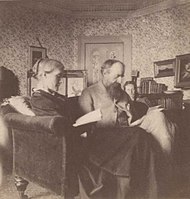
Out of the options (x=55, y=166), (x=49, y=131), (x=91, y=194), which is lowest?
(x=91, y=194)

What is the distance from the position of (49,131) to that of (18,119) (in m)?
0.18

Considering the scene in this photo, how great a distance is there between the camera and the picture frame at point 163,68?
1415mm

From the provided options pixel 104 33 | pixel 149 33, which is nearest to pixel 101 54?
pixel 104 33

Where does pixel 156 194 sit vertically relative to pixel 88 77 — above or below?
below

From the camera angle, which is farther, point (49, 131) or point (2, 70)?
point (2, 70)

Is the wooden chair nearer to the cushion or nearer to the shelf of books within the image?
the cushion

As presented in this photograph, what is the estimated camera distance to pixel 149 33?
4.68ft

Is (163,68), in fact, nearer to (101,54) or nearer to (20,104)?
(101,54)

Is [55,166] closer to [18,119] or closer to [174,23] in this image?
[18,119]

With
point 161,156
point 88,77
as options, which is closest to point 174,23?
point 88,77

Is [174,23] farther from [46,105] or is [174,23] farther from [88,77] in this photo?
[46,105]

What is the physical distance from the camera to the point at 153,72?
1428mm

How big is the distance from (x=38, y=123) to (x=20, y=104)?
0.17 meters

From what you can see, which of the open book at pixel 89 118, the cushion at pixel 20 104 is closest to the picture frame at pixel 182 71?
the open book at pixel 89 118
